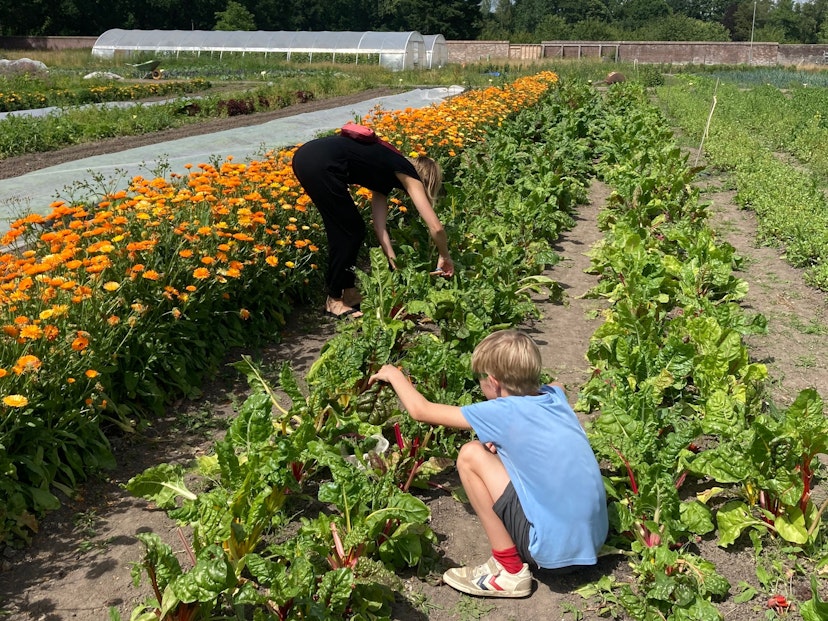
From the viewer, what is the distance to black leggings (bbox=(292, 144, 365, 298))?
4.78 m

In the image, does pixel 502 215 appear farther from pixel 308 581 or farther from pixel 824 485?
pixel 308 581

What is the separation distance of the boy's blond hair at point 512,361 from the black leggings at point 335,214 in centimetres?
225

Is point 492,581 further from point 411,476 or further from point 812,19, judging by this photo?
point 812,19

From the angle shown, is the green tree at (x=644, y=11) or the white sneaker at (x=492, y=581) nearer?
the white sneaker at (x=492, y=581)

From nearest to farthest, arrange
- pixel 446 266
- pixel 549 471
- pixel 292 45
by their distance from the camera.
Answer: pixel 549 471
pixel 446 266
pixel 292 45

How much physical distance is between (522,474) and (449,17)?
65450 mm

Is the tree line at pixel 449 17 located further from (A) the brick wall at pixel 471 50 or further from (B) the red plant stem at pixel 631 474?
(B) the red plant stem at pixel 631 474

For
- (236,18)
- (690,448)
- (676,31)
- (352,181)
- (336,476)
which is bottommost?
(690,448)

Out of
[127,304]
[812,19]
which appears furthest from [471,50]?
[812,19]

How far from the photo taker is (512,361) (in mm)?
2754

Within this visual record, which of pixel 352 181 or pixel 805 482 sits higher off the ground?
pixel 352 181

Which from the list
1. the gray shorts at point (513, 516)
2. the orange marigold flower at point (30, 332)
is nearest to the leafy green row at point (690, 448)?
the gray shorts at point (513, 516)

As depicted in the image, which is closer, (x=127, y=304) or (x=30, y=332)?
(x=30, y=332)

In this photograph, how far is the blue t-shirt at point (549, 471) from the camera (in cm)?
271
